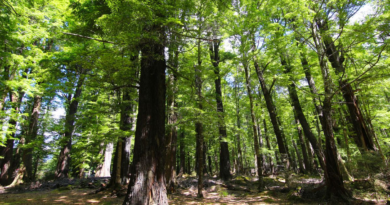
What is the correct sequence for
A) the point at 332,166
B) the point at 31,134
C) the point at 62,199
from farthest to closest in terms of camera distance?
the point at 31,134
the point at 62,199
the point at 332,166

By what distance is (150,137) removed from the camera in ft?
16.4

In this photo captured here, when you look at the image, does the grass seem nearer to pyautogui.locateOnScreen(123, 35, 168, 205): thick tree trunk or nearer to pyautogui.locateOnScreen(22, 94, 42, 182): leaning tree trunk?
pyautogui.locateOnScreen(123, 35, 168, 205): thick tree trunk

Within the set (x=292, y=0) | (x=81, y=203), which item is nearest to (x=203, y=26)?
(x=292, y=0)

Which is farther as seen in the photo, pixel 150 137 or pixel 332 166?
pixel 332 166

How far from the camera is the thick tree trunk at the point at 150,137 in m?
4.53

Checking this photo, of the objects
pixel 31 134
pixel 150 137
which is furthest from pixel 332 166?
pixel 31 134

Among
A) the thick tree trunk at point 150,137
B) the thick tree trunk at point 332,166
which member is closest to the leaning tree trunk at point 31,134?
the thick tree trunk at point 150,137

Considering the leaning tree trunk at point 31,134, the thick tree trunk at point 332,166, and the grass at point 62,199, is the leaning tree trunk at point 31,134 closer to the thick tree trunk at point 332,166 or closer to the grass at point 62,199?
the grass at point 62,199

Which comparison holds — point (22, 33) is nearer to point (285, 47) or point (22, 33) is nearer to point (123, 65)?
point (123, 65)

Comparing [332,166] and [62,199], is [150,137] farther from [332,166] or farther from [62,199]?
[332,166]

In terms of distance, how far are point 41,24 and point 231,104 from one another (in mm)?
17542

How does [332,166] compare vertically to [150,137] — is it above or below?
below

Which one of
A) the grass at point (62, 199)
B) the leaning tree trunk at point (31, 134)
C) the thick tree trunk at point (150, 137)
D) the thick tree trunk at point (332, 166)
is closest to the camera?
the thick tree trunk at point (150, 137)

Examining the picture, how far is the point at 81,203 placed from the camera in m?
6.23
